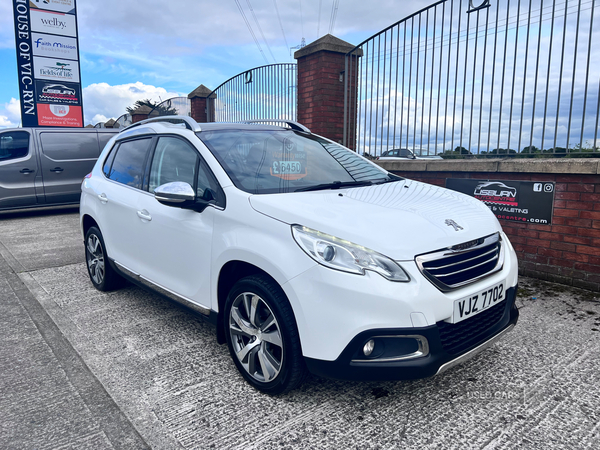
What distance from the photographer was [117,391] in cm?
270

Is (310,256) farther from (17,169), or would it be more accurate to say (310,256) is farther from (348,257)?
(17,169)

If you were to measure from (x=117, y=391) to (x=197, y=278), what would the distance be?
2.72ft

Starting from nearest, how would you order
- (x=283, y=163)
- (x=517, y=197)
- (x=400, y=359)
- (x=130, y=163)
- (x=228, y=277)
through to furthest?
1. (x=400, y=359)
2. (x=228, y=277)
3. (x=283, y=163)
4. (x=130, y=163)
5. (x=517, y=197)

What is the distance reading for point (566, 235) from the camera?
15.3 feet

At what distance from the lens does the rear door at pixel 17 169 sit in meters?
9.82

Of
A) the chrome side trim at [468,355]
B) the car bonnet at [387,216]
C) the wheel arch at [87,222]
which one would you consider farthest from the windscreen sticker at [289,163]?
the wheel arch at [87,222]

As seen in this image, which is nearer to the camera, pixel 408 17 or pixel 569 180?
pixel 569 180

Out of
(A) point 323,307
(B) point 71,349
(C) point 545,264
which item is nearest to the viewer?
(A) point 323,307

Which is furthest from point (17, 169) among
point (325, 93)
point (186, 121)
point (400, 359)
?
point (400, 359)

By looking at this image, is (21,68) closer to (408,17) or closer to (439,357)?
(408,17)

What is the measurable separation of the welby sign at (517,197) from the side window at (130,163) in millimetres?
3776

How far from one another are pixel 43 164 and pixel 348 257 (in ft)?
33.3

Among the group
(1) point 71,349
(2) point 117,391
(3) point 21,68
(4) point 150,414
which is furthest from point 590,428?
(3) point 21,68

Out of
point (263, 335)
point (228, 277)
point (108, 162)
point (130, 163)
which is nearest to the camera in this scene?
point (263, 335)
